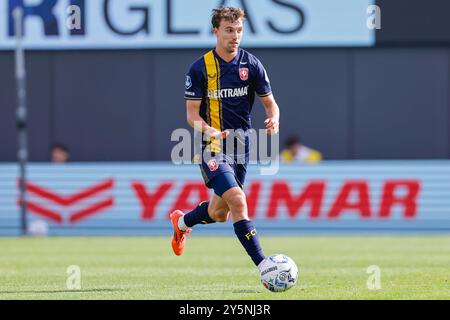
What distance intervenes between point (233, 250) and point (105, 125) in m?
8.02

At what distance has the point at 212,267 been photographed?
1344 centimetres

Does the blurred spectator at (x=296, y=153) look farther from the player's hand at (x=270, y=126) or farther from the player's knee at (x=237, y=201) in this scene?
the player's knee at (x=237, y=201)

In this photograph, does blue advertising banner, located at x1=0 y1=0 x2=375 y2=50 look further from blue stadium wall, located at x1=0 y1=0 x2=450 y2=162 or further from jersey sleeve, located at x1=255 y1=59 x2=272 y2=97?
jersey sleeve, located at x1=255 y1=59 x2=272 y2=97

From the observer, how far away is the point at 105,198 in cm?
2108

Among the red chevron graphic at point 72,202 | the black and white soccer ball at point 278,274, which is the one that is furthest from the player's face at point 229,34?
the red chevron graphic at point 72,202

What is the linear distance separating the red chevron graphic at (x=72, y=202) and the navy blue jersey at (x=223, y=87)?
1040 centimetres

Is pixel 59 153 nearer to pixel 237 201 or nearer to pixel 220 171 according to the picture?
pixel 220 171

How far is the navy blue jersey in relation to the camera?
35.4 feet

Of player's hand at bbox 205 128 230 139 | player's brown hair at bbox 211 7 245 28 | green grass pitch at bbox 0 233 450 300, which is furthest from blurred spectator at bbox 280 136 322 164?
player's hand at bbox 205 128 230 139

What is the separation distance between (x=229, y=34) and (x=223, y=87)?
503 millimetres

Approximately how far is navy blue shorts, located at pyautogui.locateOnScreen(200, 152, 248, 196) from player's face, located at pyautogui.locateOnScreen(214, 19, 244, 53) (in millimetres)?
1004

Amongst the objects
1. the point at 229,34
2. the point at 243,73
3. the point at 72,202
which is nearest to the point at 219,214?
the point at 243,73
